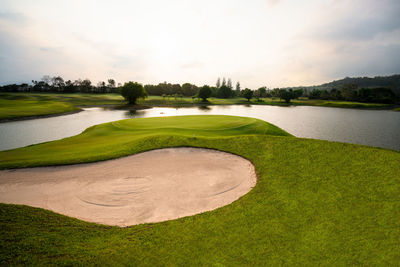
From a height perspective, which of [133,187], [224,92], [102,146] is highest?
[224,92]

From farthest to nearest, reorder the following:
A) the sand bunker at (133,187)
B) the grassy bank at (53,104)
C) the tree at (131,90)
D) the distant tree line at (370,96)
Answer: the distant tree line at (370,96)
the tree at (131,90)
the grassy bank at (53,104)
the sand bunker at (133,187)

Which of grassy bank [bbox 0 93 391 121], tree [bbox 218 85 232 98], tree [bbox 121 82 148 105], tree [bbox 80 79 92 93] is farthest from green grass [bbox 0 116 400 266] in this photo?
tree [bbox 80 79 92 93]

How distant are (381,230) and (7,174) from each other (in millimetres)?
19565

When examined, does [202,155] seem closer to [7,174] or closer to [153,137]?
[153,137]

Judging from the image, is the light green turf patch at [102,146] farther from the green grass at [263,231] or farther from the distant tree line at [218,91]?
the distant tree line at [218,91]

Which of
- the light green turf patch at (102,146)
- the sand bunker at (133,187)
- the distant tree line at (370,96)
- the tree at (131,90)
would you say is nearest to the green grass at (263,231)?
the sand bunker at (133,187)

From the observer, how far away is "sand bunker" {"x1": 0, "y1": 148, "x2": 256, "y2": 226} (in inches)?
307

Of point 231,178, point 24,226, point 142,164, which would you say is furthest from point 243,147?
point 24,226

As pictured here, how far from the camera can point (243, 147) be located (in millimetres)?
15531

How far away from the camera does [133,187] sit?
972 cm

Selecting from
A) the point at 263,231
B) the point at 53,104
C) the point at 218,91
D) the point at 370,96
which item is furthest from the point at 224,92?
the point at 263,231

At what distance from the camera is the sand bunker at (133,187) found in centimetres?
780

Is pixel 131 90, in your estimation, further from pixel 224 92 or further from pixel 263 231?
pixel 224 92

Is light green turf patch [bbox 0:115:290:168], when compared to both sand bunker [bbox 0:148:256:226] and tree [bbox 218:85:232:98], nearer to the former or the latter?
sand bunker [bbox 0:148:256:226]
